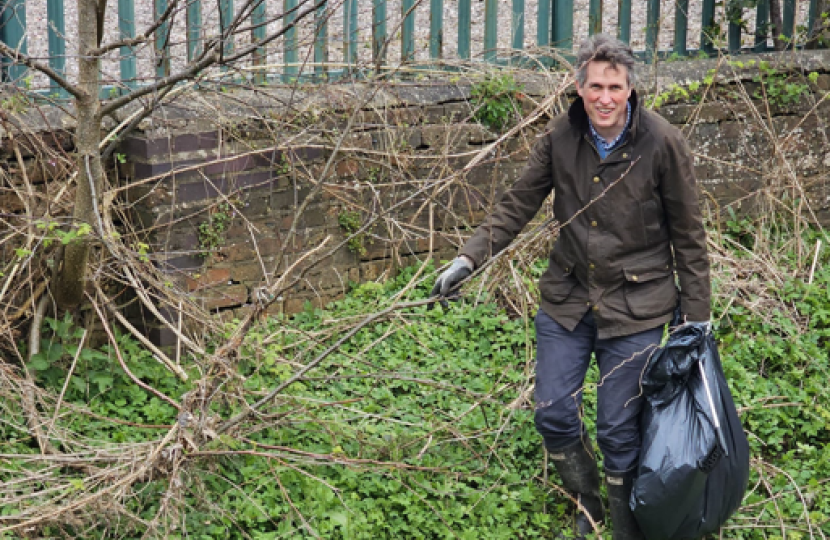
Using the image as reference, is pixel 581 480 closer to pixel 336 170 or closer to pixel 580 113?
pixel 580 113

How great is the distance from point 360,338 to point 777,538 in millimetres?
2192

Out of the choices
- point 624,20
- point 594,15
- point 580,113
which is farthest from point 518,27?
point 580,113

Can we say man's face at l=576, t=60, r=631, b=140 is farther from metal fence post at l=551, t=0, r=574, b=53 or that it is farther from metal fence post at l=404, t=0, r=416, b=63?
metal fence post at l=551, t=0, r=574, b=53

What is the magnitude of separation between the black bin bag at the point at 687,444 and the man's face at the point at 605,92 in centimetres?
82

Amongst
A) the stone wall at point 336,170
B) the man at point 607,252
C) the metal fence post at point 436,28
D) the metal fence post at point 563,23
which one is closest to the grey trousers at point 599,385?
the man at point 607,252

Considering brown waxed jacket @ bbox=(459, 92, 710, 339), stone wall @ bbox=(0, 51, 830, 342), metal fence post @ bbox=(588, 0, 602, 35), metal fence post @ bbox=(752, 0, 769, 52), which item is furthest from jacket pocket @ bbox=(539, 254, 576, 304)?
metal fence post @ bbox=(752, 0, 769, 52)

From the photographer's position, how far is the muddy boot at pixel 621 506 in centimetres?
404

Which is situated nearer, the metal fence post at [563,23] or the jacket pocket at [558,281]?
the jacket pocket at [558,281]

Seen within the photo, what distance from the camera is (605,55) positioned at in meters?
3.73

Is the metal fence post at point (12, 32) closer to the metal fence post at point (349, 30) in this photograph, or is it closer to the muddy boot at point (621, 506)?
the metal fence post at point (349, 30)

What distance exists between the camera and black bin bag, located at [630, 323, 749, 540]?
382 cm

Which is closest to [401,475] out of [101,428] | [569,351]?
[569,351]

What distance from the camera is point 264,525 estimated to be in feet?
13.3

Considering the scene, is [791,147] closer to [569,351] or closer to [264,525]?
[569,351]
